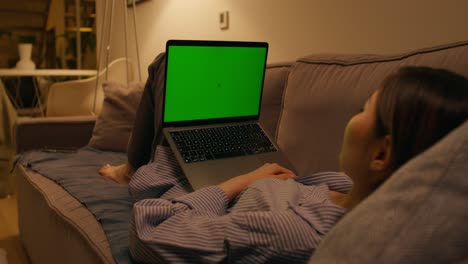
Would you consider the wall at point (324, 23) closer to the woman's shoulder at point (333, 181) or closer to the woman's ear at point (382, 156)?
the woman's shoulder at point (333, 181)

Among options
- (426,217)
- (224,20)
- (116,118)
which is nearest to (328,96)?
(426,217)

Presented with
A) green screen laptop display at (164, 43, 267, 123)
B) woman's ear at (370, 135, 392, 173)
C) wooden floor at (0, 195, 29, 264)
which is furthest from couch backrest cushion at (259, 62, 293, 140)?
wooden floor at (0, 195, 29, 264)

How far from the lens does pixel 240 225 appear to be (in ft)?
2.40

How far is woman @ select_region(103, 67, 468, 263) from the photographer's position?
64 centimetres

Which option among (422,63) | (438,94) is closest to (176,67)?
(422,63)

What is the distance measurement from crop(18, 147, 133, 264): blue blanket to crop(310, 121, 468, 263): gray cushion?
0.56 metres

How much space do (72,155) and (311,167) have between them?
1.17m

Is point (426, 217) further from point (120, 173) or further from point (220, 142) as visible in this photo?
point (120, 173)

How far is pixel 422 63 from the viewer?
1.16 metres

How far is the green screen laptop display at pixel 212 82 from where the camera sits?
1371mm

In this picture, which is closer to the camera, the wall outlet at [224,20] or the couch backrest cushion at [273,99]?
the couch backrest cushion at [273,99]

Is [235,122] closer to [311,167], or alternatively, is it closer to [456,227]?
[311,167]

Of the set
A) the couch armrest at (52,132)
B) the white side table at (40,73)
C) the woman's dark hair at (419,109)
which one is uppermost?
the woman's dark hair at (419,109)

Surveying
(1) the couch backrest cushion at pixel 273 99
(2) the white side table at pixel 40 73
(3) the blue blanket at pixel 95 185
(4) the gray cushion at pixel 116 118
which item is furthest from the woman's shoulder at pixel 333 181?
(2) the white side table at pixel 40 73
